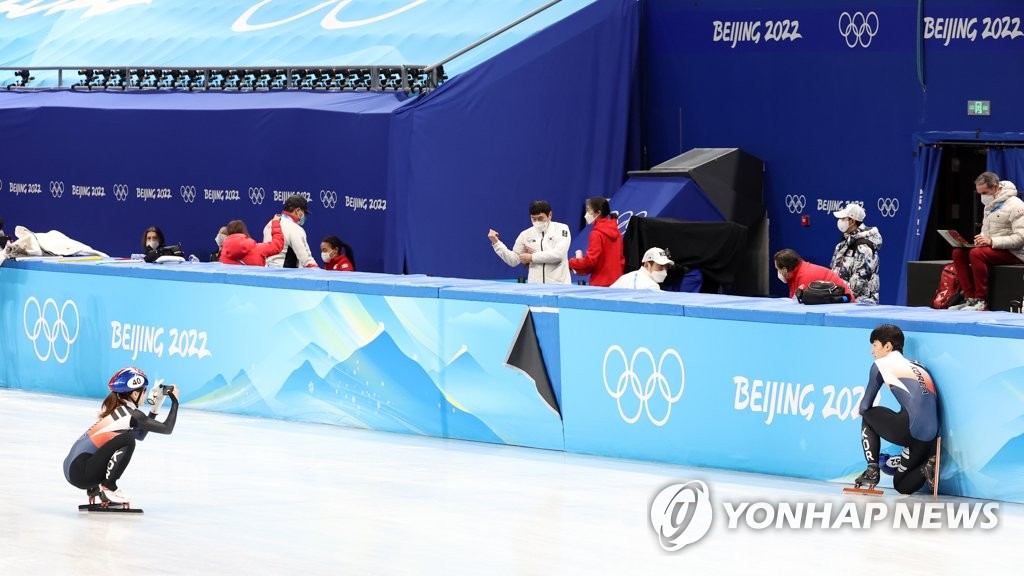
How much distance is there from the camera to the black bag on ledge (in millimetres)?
10594

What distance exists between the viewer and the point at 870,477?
955 cm

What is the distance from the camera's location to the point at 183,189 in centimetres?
1967

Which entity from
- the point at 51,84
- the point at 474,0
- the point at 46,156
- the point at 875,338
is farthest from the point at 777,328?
the point at 51,84

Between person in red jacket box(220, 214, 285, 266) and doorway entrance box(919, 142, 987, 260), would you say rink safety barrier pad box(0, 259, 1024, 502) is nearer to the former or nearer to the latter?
person in red jacket box(220, 214, 285, 266)

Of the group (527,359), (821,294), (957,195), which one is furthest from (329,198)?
(821,294)

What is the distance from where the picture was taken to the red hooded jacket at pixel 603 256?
556 inches

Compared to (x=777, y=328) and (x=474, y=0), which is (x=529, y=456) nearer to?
(x=777, y=328)

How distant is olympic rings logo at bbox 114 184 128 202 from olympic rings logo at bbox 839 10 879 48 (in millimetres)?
8864

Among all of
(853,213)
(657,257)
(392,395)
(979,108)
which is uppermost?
(979,108)

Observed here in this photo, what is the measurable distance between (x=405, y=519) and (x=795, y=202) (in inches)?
369

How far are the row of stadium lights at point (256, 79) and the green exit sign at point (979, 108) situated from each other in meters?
5.37

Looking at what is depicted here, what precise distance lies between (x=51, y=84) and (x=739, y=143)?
9853mm

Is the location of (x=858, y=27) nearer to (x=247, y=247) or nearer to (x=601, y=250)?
(x=601, y=250)

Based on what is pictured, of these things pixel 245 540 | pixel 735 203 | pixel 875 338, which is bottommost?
pixel 245 540
